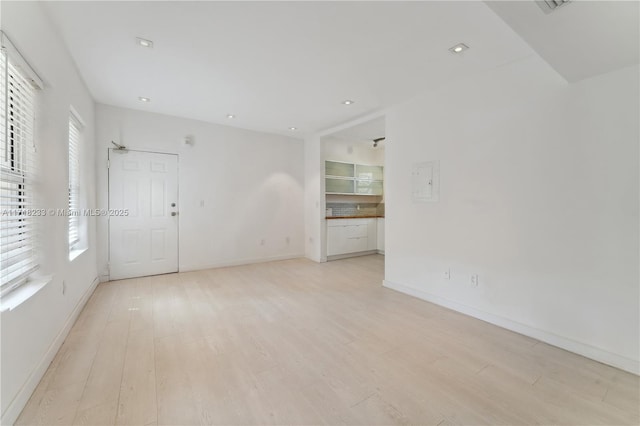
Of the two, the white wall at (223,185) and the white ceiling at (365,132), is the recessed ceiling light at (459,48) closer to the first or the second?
the white ceiling at (365,132)

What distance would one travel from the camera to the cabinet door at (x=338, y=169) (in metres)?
5.64

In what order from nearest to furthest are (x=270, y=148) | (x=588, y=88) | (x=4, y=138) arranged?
(x=4, y=138)
(x=588, y=88)
(x=270, y=148)

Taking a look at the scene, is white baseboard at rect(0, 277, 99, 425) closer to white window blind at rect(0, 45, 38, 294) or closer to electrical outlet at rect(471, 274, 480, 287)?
white window blind at rect(0, 45, 38, 294)

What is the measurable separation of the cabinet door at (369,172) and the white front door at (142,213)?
12.4 feet

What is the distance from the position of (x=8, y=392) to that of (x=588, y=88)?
4.39 metres

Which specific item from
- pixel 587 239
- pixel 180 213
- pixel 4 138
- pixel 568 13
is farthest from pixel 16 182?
pixel 587 239

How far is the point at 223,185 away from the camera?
16.2 ft

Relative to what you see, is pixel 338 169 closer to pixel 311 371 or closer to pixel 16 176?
pixel 311 371

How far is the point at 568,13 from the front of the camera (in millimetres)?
1438

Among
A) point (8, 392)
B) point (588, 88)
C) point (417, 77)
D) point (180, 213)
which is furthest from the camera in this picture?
point (180, 213)

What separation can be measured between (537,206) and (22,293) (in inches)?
158

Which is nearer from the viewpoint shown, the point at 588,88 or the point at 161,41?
the point at 588,88

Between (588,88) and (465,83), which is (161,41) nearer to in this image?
(465,83)

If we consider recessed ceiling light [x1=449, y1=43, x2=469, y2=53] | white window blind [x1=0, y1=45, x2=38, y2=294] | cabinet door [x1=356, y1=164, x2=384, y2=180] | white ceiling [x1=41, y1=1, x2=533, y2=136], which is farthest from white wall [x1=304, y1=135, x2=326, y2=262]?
white window blind [x1=0, y1=45, x2=38, y2=294]
